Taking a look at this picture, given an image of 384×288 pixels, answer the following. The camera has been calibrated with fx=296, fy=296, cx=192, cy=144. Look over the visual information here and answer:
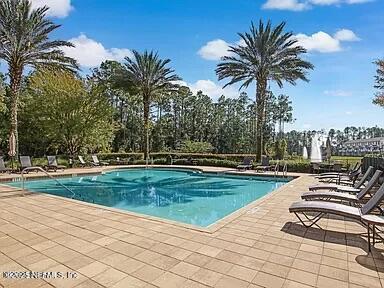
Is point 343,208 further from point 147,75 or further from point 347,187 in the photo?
point 147,75

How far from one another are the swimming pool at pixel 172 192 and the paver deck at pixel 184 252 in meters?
2.55

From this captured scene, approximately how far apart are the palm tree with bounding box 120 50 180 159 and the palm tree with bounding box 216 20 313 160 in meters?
5.32

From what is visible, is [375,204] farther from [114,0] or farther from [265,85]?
[265,85]

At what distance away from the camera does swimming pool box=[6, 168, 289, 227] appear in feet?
29.9

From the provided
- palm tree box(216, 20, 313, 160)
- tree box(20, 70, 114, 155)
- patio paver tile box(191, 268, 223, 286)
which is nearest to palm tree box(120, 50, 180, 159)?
tree box(20, 70, 114, 155)

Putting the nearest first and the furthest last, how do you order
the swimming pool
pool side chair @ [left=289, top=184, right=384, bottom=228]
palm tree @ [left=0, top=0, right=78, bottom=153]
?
pool side chair @ [left=289, top=184, right=384, bottom=228]
the swimming pool
palm tree @ [left=0, top=0, right=78, bottom=153]

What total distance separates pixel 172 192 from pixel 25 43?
11973 mm

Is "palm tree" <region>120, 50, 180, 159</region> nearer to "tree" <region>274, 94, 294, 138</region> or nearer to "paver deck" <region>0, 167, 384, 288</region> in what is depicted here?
"paver deck" <region>0, 167, 384, 288</region>

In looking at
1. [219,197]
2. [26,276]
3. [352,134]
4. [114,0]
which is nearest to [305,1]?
[114,0]

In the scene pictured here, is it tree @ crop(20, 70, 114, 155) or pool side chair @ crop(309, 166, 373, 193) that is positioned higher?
tree @ crop(20, 70, 114, 155)

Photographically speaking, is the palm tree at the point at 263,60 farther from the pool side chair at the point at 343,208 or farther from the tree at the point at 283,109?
the tree at the point at 283,109

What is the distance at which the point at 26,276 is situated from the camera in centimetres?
351

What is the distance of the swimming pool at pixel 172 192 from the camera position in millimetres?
9117

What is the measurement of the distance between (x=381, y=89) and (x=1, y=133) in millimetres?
27711
